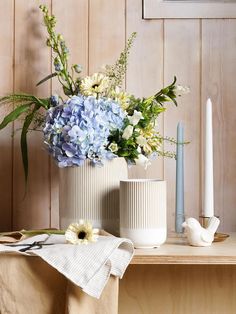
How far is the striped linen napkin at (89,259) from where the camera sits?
0.93m

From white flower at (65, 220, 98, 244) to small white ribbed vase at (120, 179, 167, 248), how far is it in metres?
0.09

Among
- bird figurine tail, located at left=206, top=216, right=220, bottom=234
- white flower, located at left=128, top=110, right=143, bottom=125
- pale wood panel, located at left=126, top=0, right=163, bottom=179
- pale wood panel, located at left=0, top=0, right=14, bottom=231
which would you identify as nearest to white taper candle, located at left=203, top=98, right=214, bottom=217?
bird figurine tail, located at left=206, top=216, right=220, bottom=234

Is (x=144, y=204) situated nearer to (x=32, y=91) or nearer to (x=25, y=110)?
(x=25, y=110)

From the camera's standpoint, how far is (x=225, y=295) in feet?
4.24

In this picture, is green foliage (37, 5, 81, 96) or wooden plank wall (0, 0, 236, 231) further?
wooden plank wall (0, 0, 236, 231)

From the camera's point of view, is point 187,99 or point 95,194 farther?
point 187,99

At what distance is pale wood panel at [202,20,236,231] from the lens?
1407mm

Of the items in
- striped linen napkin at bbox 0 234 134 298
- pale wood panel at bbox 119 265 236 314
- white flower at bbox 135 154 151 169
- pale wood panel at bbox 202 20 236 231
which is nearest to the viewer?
striped linen napkin at bbox 0 234 134 298

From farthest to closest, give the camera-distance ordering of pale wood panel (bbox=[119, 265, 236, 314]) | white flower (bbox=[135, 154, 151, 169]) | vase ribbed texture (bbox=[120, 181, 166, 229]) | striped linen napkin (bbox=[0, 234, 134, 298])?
pale wood panel (bbox=[119, 265, 236, 314]) → white flower (bbox=[135, 154, 151, 169]) → vase ribbed texture (bbox=[120, 181, 166, 229]) → striped linen napkin (bbox=[0, 234, 134, 298])

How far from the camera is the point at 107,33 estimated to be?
1437mm

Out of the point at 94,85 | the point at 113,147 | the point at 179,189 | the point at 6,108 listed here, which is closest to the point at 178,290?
the point at 179,189

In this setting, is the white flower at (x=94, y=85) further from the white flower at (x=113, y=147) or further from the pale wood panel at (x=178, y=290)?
the pale wood panel at (x=178, y=290)

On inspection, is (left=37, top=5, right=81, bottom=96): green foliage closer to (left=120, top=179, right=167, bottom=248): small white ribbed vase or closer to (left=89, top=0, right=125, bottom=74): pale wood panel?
(left=89, top=0, right=125, bottom=74): pale wood panel

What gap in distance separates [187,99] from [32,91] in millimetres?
364
